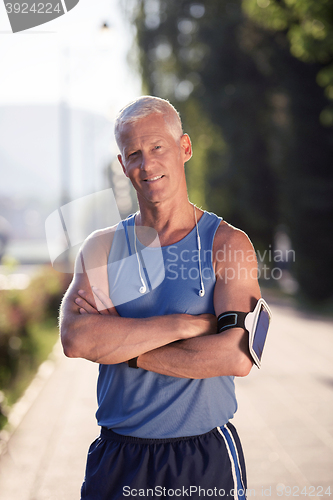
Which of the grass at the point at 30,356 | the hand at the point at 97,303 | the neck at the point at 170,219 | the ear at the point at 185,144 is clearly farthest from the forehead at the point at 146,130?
the grass at the point at 30,356

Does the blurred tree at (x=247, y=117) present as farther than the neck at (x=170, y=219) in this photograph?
Yes

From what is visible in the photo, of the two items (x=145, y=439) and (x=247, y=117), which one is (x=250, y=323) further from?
(x=247, y=117)

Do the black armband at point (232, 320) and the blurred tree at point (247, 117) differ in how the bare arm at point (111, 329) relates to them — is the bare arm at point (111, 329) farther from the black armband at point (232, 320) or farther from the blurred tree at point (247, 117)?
the blurred tree at point (247, 117)

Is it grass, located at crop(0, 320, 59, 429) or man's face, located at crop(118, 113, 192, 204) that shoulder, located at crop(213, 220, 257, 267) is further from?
grass, located at crop(0, 320, 59, 429)

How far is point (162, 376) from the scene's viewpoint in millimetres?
2053

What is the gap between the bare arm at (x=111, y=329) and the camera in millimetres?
1989

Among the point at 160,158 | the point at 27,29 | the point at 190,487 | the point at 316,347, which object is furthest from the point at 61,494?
the point at 316,347

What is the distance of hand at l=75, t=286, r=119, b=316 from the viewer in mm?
Result: 2123

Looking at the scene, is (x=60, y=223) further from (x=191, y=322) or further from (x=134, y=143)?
(x=191, y=322)

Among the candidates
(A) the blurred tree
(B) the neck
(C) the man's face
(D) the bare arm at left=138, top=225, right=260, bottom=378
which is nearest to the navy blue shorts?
(D) the bare arm at left=138, top=225, right=260, bottom=378

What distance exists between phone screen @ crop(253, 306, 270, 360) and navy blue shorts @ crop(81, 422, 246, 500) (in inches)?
13.7

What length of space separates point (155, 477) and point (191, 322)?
1.94 feet

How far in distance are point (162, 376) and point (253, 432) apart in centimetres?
338

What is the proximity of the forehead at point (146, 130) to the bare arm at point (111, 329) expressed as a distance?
0.50 meters
